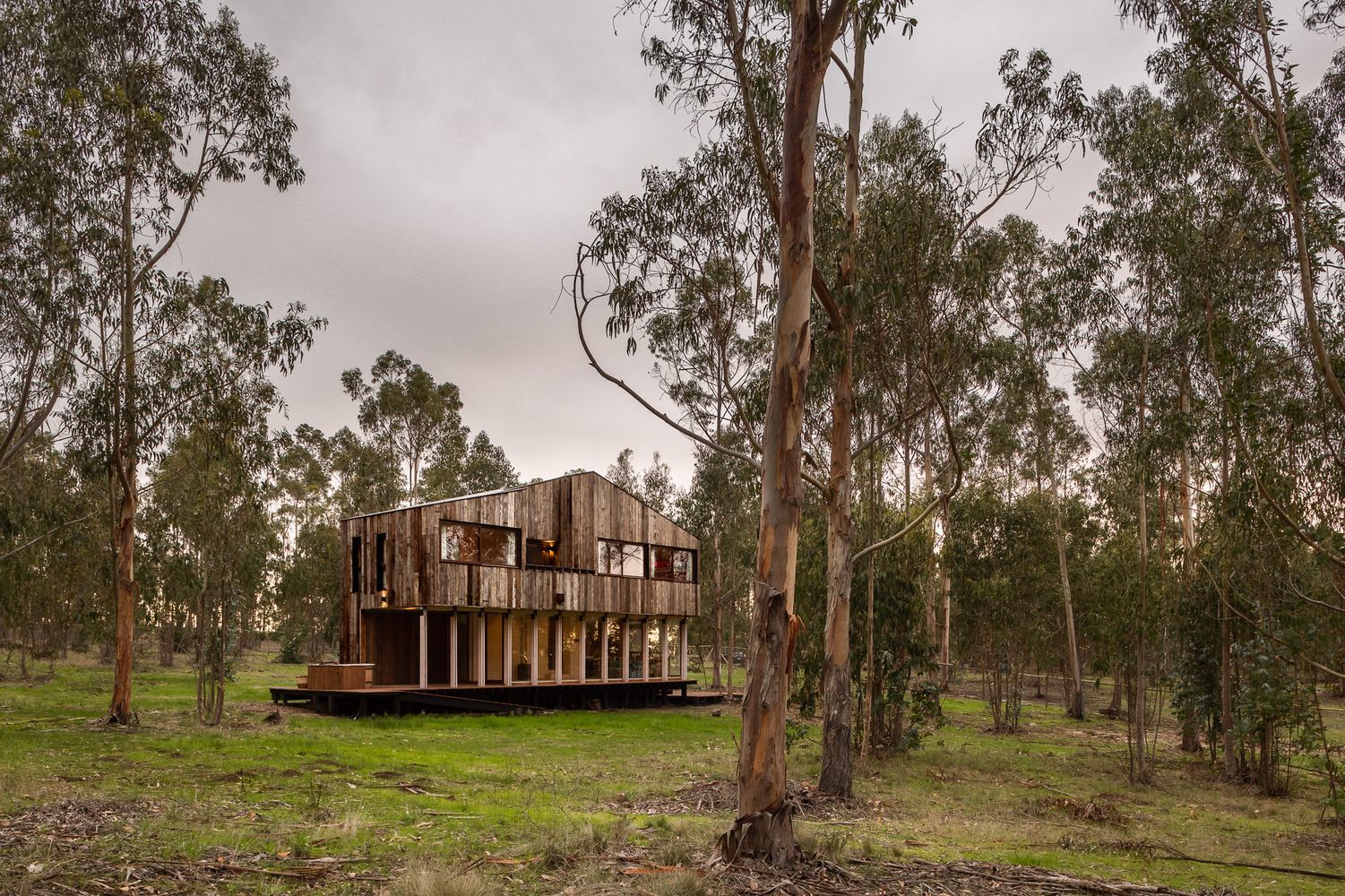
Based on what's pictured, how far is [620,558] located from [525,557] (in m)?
4.00

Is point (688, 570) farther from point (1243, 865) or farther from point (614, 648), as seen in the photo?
point (1243, 865)

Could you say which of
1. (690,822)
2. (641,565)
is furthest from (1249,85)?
(641,565)

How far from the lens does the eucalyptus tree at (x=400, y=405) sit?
4294cm

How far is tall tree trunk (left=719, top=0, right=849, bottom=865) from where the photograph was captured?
7.61 metres

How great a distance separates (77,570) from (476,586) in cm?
1458

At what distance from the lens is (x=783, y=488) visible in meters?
8.07

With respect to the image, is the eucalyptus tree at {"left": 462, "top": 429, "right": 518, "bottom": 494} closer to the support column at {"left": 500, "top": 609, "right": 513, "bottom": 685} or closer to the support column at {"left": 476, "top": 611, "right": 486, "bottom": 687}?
the support column at {"left": 500, "top": 609, "right": 513, "bottom": 685}

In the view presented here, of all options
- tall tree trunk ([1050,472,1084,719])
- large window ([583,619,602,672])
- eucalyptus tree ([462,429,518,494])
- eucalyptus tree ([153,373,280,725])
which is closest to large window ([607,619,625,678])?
large window ([583,619,602,672])

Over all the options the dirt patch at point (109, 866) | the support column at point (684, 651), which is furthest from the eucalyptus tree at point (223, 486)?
the support column at point (684, 651)

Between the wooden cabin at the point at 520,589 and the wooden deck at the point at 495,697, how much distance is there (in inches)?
12.9

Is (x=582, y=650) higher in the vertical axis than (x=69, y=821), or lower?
lower

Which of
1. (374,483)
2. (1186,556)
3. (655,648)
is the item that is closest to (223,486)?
(655,648)

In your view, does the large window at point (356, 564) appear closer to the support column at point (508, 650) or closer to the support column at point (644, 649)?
the support column at point (508, 650)

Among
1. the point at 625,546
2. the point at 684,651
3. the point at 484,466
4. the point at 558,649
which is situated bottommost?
the point at 684,651
